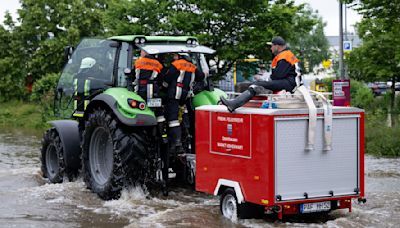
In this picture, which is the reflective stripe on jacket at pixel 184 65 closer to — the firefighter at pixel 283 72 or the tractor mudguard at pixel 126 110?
→ the tractor mudguard at pixel 126 110

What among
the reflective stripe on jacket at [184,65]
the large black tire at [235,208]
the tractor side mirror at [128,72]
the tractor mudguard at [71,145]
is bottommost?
the large black tire at [235,208]

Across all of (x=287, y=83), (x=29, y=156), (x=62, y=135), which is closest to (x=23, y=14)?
(x=29, y=156)

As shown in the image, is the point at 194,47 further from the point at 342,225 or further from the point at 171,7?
the point at 171,7

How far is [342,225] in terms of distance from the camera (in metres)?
9.44

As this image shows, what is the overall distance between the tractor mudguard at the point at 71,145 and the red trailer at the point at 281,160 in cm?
358

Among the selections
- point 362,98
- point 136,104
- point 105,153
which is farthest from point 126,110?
point 362,98

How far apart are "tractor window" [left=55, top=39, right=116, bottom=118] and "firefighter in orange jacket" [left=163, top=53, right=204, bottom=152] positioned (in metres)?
1.09

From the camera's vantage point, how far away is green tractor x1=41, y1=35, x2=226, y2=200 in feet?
37.1

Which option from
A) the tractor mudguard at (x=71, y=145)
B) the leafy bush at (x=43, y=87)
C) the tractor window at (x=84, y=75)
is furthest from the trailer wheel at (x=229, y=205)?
the leafy bush at (x=43, y=87)

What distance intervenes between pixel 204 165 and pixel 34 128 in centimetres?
2027

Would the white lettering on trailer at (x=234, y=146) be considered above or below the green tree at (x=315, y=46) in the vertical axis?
below

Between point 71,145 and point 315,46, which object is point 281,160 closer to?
point 71,145

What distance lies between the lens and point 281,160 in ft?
30.4

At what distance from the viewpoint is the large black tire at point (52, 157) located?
13.2m
